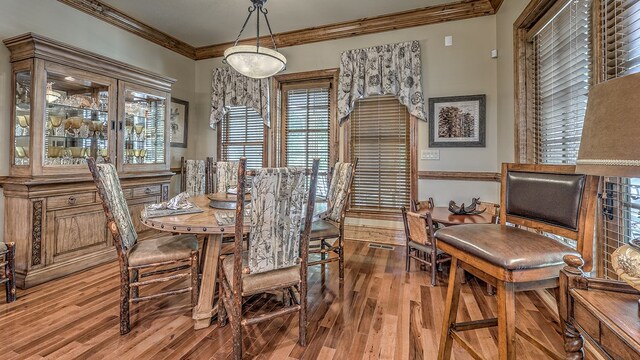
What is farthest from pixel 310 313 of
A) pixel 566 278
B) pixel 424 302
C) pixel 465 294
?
pixel 566 278

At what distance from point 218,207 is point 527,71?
9.56 ft

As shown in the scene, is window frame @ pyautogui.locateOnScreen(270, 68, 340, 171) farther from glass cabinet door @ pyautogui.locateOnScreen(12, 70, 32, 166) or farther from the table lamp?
the table lamp

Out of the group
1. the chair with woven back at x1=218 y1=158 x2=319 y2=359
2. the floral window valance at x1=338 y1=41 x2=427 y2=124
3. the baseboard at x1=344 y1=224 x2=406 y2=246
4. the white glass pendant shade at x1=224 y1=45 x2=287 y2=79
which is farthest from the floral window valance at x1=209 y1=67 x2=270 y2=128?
the chair with woven back at x1=218 y1=158 x2=319 y2=359

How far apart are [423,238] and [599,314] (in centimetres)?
192

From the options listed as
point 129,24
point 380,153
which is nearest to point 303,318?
point 380,153

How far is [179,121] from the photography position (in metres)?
4.59

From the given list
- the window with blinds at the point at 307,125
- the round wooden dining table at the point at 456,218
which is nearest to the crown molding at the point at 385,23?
the window with blinds at the point at 307,125

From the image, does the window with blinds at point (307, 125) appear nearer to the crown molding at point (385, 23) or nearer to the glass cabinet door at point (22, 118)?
the crown molding at point (385, 23)

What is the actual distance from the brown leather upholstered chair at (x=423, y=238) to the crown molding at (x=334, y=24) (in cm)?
247

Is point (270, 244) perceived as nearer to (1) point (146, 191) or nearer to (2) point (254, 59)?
(2) point (254, 59)

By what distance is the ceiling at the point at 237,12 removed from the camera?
3.44 metres

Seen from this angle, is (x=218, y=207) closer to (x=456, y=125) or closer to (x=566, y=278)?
(x=566, y=278)

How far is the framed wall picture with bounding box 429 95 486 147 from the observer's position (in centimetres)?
346

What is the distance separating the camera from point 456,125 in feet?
11.7
